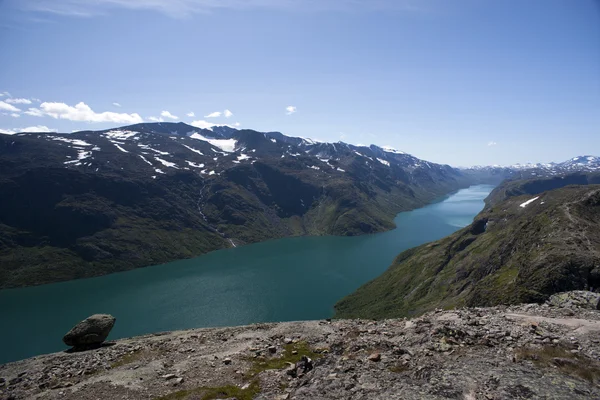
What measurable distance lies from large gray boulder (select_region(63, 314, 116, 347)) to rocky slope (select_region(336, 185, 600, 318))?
74.2m

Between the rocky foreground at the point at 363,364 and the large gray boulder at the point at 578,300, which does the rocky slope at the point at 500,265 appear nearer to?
the large gray boulder at the point at 578,300

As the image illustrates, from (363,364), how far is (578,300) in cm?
3237

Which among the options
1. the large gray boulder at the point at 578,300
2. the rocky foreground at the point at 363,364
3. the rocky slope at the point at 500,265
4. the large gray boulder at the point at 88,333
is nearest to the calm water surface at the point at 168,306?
the rocky slope at the point at 500,265

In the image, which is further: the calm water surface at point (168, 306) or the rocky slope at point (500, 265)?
the calm water surface at point (168, 306)

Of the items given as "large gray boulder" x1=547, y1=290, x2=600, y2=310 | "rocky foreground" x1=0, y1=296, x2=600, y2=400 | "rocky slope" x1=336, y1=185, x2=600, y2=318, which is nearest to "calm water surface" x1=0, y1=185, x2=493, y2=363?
"rocky slope" x1=336, y1=185, x2=600, y2=318

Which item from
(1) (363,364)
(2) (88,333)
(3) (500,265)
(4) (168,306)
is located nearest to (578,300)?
(1) (363,364)

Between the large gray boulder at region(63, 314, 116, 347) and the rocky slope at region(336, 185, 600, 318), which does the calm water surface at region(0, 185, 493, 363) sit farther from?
the large gray boulder at region(63, 314, 116, 347)

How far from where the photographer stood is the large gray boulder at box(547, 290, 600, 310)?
36875 mm

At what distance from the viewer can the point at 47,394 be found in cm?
3006

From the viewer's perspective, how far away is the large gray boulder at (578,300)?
3688cm

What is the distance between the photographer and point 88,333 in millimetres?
44438

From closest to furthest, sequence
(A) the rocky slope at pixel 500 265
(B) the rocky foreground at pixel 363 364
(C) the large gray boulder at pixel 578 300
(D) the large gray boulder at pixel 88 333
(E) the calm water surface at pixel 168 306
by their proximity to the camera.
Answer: (B) the rocky foreground at pixel 363 364 < (C) the large gray boulder at pixel 578 300 < (D) the large gray boulder at pixel 88 333 < (A) the rocky slope at pixel 500 265 < (E) the calm water surface at pixel 168 306

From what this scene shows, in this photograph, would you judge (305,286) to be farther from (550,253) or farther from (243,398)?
(243,398)

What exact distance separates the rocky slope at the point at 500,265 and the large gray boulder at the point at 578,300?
2056cm
